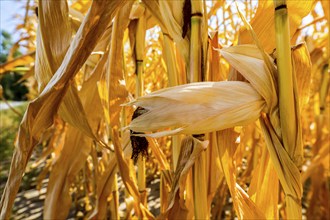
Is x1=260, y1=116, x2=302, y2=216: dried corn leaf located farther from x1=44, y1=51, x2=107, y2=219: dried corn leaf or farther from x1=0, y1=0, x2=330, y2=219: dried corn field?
x1=44, y1=51, x2=107, y2=219: dried corn leaf

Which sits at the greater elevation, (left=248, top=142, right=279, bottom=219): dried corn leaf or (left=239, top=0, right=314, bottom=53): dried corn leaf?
Result: (left=239, top=0, right=314, bottom=53): dried corn leaf

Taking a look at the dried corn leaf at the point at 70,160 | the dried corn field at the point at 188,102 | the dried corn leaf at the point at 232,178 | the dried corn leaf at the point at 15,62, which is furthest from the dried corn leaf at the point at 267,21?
the dried corn leaf at the point at 15,62

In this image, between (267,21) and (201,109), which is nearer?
(201,109)

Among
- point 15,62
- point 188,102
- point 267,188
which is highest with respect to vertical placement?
point 15,62

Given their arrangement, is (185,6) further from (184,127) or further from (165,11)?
(184,127)

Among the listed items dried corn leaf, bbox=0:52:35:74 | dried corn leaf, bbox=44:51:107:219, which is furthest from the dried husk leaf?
dried corn leaf, bbox=0:52:35:74

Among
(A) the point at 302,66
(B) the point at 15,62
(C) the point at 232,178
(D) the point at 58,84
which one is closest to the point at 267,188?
(C) the point at 232,178

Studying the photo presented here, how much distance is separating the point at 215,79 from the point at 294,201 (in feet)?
0.61

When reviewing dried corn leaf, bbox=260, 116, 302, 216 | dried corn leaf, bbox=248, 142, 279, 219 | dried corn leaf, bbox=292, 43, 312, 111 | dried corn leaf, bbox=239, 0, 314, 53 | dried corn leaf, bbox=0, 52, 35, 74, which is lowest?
dried corn leaf, bbox=248, 142, 279, 219

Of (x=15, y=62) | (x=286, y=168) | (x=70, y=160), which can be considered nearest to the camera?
(x=286, y=168)

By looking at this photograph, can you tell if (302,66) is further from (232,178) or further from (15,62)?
(15,62)

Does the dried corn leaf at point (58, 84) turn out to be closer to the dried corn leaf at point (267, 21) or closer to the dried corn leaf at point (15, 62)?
the dried corn leaf at point (267, 21)

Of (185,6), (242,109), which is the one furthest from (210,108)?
(185,6)

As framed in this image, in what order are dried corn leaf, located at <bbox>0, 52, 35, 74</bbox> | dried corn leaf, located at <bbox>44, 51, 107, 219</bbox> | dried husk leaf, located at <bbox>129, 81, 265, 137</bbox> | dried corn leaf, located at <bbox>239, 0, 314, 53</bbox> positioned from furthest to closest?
dried corn leaf, located at <bbox>0, 52, 35, 74</bbox>
dried corn leaf, located at <bbox>44, 51, 107, 219</bbox>
dried corn leaf, located at <bbox>239, 0, 314, 53</bbox>
dried husk leaf, located at <bbox>129, 81, 265, 137</bbox>
